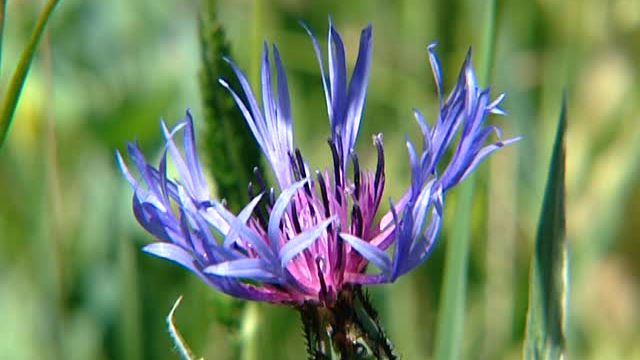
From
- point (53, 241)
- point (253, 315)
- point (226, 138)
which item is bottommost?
point (253, 315)

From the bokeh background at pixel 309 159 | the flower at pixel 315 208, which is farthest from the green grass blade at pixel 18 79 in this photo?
the bokeh background at pixel 309 159

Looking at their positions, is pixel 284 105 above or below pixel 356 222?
above

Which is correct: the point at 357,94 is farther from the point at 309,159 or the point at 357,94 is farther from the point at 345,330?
the point at 309,159

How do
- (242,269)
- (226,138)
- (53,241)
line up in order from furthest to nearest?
(53,241)
(226,138)
(242,269)

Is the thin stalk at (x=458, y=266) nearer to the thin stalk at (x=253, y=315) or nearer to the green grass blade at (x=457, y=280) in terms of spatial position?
the green grass blade at (x=457, y=280)

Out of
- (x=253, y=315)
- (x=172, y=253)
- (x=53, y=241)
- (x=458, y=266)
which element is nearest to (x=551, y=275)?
(x=458, y=266)

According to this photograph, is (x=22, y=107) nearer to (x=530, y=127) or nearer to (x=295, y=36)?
(x=295, y=36)

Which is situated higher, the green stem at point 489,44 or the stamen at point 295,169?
the green stem at point 489,44
